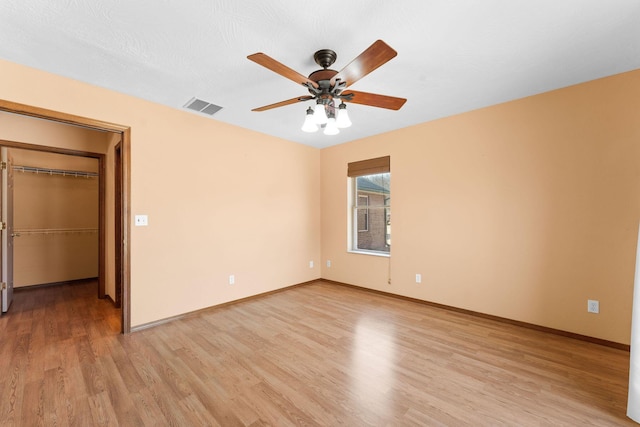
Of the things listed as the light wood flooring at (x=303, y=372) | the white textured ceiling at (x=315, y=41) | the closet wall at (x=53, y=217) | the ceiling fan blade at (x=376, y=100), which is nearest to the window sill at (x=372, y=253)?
the light wood flooring at (x=303, y=372)

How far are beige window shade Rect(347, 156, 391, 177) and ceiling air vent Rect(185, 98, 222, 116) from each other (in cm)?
227

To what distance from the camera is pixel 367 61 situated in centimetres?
163

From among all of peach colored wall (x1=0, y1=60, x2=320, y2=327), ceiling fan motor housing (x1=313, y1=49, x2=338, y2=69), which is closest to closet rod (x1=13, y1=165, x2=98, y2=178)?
peach colored wall (x1=0, y1=60, x2=320, y2=327)

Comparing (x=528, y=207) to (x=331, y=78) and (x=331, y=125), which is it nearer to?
(x=331, y=125)

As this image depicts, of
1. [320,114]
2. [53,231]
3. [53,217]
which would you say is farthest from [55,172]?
[320,114]

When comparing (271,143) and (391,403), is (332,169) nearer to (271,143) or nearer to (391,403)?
(271,143)

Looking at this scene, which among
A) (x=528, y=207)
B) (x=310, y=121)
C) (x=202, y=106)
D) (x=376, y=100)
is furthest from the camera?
(x=202, y=106)

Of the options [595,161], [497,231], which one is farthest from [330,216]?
[595,161]

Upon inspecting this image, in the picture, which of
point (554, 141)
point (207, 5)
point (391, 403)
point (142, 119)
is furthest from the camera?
point (142, 119)

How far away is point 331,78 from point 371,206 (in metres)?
2.87

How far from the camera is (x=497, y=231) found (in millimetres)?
3143

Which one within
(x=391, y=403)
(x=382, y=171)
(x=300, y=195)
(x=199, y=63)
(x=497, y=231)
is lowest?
(x=391, y=403)

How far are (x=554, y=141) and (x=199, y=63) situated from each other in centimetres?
348

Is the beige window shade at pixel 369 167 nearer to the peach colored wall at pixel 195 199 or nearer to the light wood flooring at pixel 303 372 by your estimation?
the peach colored wall at pixel 195 199
